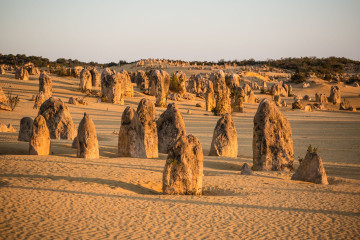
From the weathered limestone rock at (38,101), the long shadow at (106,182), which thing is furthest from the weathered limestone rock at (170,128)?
the weathered limestone rock at (38,101)

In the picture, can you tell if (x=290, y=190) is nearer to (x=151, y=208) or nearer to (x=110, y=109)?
(x=151, y=208)

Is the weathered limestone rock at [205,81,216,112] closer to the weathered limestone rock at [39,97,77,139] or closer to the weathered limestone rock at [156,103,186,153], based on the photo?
the weathered limestone rock at [156,103,186,153]

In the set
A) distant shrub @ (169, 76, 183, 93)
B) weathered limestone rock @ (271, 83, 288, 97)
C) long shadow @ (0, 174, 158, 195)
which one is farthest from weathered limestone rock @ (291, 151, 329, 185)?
weathered limestone rock @ (271, 83, 288, 97)

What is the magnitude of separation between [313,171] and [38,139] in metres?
8.01

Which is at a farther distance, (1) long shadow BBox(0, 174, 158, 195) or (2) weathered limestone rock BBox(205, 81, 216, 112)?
(2) weathered limestone rock BBox(205, 81, 216, 112)

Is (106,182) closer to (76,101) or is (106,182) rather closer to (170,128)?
(170,128)

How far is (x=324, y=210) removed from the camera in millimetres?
7504

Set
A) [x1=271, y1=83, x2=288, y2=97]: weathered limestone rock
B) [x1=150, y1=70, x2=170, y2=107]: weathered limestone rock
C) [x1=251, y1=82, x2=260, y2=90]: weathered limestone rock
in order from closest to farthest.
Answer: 1. [x1=150, y1=70, x2=170, y2=107]: weathered limestone rock
2. [x1=271, y1=83, x2=288, y2=97]: weathered limestone rock
3. [x1=251, y1=82, x2=260, y2=90]: weathered limestone rock

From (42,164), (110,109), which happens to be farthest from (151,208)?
(110,109)

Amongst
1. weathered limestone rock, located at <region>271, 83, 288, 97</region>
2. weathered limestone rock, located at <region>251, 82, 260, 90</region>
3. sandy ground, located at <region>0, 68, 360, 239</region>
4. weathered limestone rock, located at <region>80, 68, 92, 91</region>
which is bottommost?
sandy ground, located at <region>0, 68, 360, 239</region>

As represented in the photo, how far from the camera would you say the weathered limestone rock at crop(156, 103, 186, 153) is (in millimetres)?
14328

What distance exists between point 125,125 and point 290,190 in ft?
18.5

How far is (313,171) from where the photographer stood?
1020 cm

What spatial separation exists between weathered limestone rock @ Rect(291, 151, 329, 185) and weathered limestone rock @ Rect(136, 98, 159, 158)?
507cm
